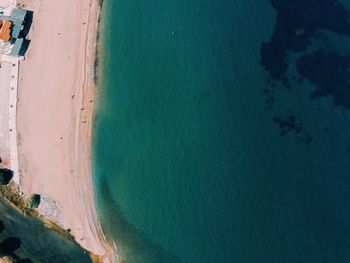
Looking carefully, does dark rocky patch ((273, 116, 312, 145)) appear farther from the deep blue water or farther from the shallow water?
the shallow water

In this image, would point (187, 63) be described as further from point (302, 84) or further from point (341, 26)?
point (341, 26)

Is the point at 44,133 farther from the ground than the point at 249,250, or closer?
farther from the ground

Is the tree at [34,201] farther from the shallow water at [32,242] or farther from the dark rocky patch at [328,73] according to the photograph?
the dark rocky patch at [328,73]

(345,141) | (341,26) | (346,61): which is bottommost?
(345,141)

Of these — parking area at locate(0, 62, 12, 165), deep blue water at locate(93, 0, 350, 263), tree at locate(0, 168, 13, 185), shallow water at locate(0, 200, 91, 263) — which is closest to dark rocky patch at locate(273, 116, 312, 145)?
deep blue water at locate(93, 0, 350, 263)

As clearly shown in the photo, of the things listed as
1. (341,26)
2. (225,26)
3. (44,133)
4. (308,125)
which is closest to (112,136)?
(44,133)
